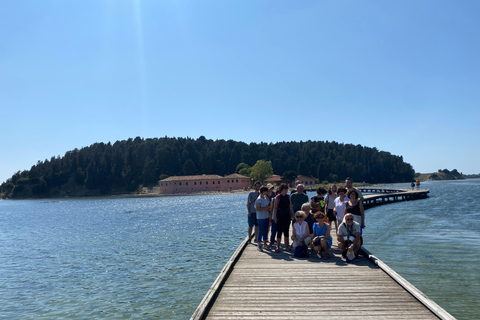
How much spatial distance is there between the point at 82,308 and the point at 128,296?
1.27m

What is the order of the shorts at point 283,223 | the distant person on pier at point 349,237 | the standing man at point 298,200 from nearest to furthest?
the distant person on pier at point 349,237 → the shorts at point 283,223 → the standing man at point 298,200

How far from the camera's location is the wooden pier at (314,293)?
5.82 metres

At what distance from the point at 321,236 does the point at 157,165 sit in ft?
456

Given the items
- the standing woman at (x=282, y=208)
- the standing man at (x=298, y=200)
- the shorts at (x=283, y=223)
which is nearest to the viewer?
the standing woman at (x=282, y=208)

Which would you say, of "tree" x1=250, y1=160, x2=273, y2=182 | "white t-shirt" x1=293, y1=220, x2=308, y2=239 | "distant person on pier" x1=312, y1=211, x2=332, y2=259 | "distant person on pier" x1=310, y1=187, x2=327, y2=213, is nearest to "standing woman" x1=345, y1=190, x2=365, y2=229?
"distant person on pier" x1=312, y1=211, x2=332, y2=259

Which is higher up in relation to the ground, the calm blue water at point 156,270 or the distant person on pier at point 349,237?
the distant person on pier at point 349,237

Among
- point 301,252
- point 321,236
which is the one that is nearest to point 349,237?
point 321,236

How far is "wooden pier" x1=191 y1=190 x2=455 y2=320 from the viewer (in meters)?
5.82

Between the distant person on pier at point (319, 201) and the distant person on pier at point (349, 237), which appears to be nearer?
the distant person on pier at point (349, 237)

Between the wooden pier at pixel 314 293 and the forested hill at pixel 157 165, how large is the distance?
132 meters

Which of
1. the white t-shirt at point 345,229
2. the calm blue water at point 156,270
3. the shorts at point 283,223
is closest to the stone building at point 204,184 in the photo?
the calm blue water at point 156,270

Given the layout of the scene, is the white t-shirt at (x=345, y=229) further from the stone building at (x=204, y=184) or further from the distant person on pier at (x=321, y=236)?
the stone building at (x=204, y=184)

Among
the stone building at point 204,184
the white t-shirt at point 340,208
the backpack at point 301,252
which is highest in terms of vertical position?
the stone building at point 204,184

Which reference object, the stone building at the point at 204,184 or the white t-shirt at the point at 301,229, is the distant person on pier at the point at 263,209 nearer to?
the white t-shirt at the point at 301,229
